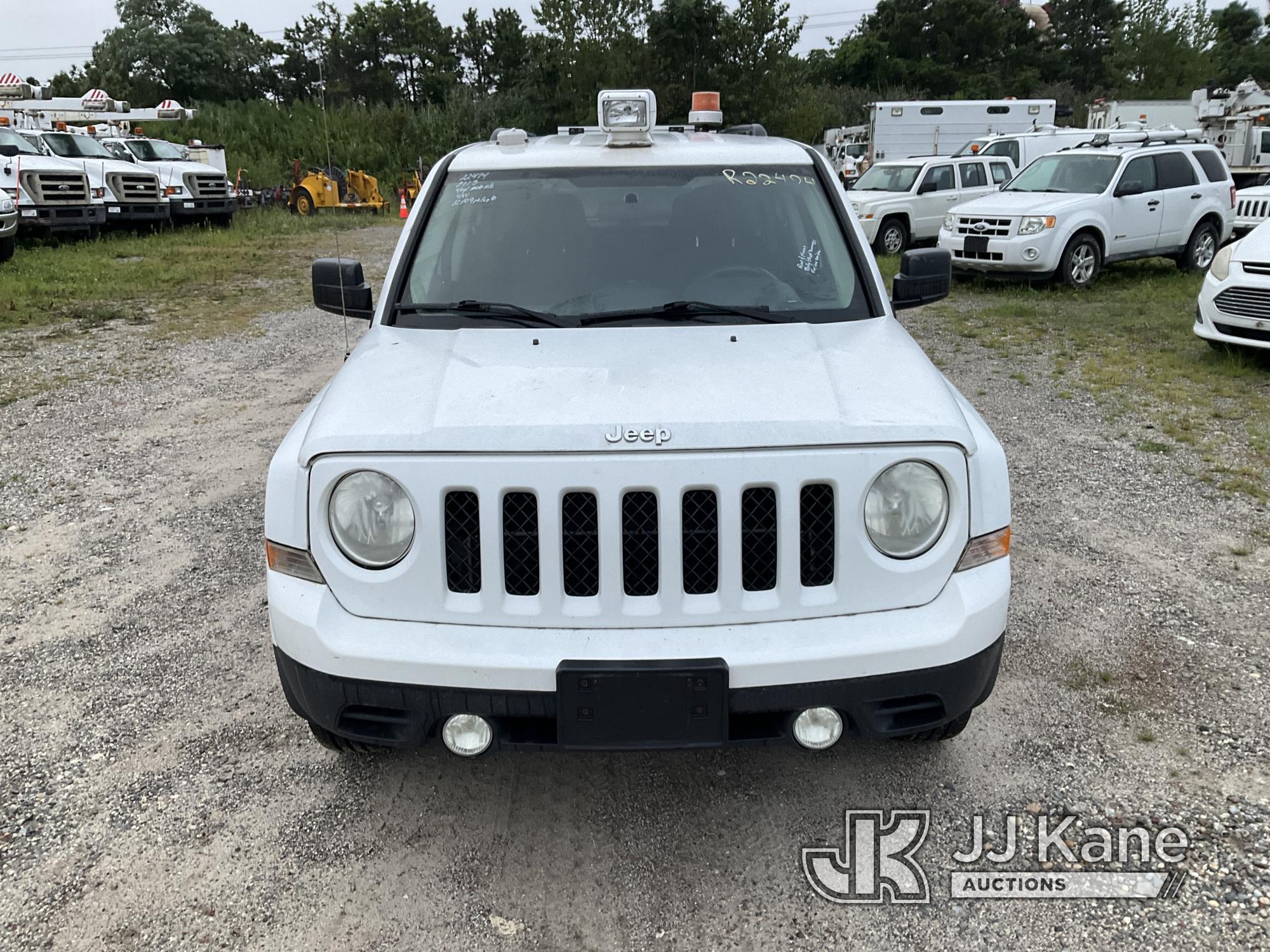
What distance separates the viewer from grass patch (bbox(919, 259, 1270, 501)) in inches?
249

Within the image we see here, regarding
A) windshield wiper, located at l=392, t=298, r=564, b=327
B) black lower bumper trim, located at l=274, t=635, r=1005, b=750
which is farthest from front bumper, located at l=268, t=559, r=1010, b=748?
windshield wiper, located at l=392, t=298, r=564, b=327

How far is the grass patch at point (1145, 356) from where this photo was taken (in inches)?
249

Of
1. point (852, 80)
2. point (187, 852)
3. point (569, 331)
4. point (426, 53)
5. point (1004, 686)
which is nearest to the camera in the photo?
point (187, 852)

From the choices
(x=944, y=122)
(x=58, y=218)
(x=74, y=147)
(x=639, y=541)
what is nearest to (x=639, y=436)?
(x=639, y=541)

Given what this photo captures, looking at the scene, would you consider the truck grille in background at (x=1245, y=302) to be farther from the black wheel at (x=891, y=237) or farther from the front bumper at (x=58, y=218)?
the front bumper at (x=58, y=218)

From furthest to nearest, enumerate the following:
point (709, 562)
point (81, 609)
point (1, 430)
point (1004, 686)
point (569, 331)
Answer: point (1, 430)
point (81, 609)
point (1004, 686)
point (569, 331)
point (709, 562)

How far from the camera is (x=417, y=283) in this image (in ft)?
11.6

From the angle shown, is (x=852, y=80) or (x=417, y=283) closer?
(x=417, y=283)

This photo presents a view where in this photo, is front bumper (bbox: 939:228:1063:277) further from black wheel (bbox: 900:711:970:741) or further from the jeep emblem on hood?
the jeep emblem on hood

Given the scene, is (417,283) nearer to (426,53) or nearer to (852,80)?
(426,53)

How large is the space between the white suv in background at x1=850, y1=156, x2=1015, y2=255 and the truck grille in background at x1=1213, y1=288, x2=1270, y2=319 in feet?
24.9

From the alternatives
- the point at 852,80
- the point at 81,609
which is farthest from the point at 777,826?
the point at 852,80

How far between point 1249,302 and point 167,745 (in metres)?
8.00

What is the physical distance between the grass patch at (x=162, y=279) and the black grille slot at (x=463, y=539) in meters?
9.05
